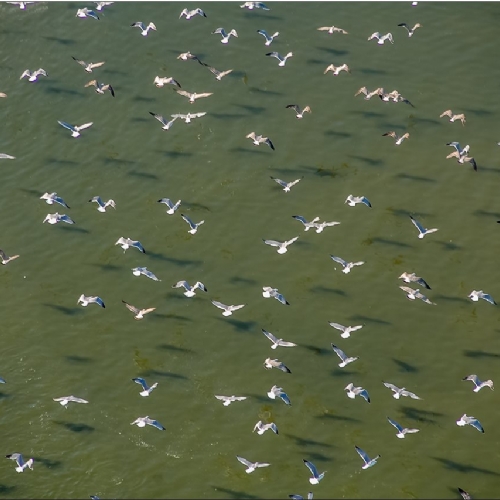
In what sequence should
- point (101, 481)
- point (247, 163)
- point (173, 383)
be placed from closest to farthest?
point (101, 481)
point (173, 383)
point (247, 163)

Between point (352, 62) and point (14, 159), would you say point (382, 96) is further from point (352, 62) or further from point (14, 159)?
point (14, 159)

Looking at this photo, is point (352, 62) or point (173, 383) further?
point (352, 62)

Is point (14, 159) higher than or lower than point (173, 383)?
higher

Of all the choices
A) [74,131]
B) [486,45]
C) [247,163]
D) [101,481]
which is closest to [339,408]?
[101,481]

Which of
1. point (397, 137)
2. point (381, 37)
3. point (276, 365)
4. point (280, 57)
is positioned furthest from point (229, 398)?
point (381, 37)

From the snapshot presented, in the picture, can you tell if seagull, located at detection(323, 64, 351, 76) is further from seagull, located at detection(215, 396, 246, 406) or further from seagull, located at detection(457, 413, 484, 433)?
seagull, located at detection(457, 413, 484, 433)

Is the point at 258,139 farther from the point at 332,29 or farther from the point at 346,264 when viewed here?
the point at 332,29

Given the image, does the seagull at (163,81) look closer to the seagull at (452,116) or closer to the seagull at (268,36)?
the seagull at (268,36)
